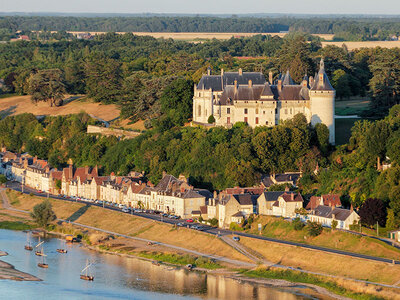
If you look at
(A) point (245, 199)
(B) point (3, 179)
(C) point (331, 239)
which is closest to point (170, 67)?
(B) point (3, 179)

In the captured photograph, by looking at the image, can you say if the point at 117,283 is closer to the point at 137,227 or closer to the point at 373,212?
the point at 137,227

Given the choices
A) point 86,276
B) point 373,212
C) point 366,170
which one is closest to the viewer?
point 86,276

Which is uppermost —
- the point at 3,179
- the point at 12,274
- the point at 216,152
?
the point at 216,152

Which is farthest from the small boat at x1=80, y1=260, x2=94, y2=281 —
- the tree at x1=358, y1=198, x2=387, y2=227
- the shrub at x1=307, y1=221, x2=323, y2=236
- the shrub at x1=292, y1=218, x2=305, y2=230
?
the tree at x1=358, y1=198, x2=387, y2=227

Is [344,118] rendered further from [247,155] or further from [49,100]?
[49,100]

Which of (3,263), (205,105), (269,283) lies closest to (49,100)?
(205,105)

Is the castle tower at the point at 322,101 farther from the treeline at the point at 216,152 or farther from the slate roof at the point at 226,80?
the slate roof at the point at 226,80

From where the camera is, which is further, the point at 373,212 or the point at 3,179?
the point at 3,179

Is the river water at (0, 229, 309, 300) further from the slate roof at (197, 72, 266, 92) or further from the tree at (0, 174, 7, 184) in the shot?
the tree at (0, 174, 7, 184)
